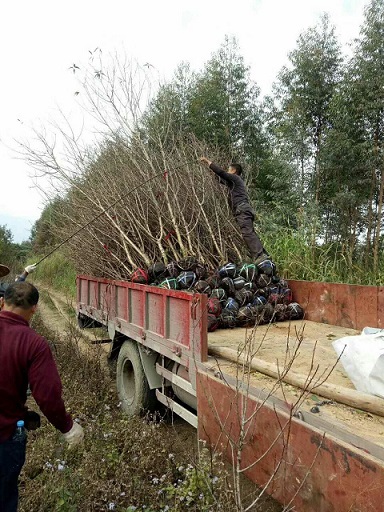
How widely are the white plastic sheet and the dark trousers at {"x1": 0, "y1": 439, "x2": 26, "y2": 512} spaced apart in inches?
66.8

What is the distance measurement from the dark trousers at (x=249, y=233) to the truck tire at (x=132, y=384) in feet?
5.89

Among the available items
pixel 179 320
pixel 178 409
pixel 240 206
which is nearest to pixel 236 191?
pixel 240 206

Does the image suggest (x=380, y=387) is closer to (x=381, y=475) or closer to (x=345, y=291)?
(x=381, y=475)

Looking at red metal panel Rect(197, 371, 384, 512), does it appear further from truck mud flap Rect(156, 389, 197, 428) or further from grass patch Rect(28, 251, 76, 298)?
grass patch Rect(28, 251, 76, 298)

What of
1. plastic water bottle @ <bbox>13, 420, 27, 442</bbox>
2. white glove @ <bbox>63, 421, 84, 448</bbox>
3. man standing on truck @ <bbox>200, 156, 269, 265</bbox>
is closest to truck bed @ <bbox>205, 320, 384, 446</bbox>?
white glove @ <bbox>63, 421, 84, 448</bbox>

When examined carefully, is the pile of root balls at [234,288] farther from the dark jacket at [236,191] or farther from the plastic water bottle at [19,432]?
the plastic water bottle at [19,432]

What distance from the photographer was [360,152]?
8234 millimetres

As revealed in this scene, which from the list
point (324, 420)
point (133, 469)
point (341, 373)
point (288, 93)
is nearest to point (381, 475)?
point (324, 420)

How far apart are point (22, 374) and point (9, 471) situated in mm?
485

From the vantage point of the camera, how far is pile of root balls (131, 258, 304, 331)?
3691 mm

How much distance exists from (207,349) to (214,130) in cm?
970

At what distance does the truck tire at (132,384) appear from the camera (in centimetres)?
374

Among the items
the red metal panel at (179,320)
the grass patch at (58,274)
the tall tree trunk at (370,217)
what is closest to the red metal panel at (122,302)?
the red metal panel at (179,320)

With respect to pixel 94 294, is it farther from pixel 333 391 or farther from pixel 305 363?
pixel 333 391
